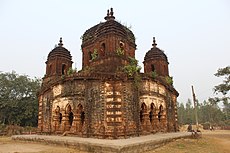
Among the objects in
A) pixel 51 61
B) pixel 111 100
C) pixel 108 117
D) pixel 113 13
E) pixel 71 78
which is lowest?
pixel 108 117

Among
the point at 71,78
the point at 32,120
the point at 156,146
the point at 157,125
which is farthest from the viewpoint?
the point at 32,120

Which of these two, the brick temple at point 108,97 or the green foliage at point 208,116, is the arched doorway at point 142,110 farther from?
the green foliage at point 208,116

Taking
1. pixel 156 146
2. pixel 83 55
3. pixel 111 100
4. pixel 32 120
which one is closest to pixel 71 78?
pixel 111 100

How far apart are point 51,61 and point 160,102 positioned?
457 inches

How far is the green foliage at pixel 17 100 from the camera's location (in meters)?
30.0

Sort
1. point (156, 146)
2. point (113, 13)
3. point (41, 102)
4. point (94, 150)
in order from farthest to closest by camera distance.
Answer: point (41, 102), point (113, 13), point (156, 146), point (94, 150)

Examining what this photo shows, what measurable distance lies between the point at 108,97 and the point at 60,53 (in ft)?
33.5

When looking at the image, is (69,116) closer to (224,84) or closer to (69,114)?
(69,114)

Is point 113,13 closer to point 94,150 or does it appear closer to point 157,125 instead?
point 157,125

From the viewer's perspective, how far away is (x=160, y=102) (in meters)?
16.0

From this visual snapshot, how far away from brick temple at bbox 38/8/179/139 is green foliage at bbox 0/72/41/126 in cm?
1424

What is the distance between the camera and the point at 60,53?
66.6 ft

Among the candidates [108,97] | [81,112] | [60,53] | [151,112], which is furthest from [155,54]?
[81,112]

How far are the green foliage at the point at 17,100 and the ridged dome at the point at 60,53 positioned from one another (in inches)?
535
